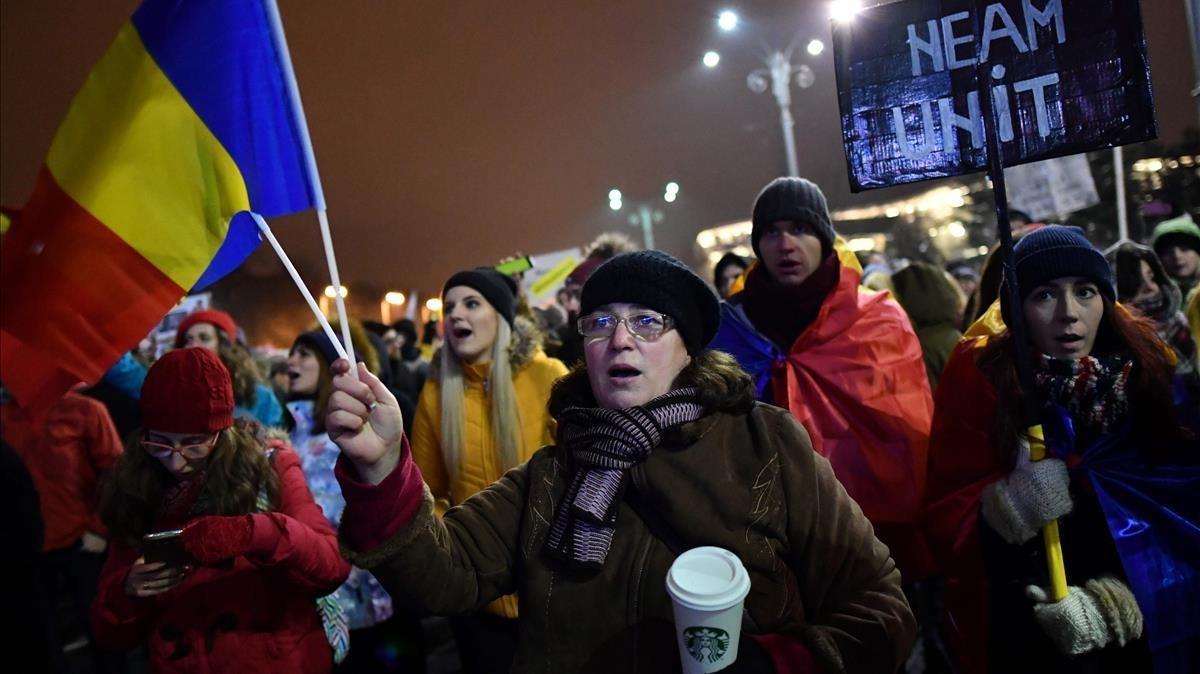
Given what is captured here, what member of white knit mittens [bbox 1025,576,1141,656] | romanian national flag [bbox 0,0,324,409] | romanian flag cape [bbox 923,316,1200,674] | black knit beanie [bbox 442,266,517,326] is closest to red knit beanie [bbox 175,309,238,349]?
black knit beanie [bbox 442,266,517,326]

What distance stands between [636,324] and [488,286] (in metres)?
2.04

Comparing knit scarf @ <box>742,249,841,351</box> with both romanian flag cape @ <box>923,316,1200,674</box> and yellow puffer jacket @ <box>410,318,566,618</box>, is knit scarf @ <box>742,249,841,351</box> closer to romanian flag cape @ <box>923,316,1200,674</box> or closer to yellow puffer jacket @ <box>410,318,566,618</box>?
romanian flag cape @ <box>923,316,1200,674</box>

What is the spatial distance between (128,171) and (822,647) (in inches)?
103

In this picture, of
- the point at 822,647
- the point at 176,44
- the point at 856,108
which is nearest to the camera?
the point at 822,647

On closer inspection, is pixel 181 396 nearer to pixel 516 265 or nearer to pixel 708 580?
pixel 708 580

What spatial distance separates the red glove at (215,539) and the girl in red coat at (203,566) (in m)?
0.08

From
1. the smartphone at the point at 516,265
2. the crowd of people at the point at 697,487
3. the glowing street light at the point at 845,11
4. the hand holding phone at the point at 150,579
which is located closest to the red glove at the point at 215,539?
the crowd of people at the point at 697,487

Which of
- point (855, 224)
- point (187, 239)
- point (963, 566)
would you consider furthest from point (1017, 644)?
point (855, 224)

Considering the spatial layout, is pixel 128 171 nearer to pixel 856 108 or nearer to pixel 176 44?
pixel 176 44

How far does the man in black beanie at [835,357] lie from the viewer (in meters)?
3.60

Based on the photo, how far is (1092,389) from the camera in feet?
8.96

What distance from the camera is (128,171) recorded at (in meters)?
2.62

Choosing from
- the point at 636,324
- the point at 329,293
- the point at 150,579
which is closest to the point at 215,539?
the point at 150,579

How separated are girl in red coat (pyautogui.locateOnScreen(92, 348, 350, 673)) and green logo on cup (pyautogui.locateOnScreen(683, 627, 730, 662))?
5.56 ft
